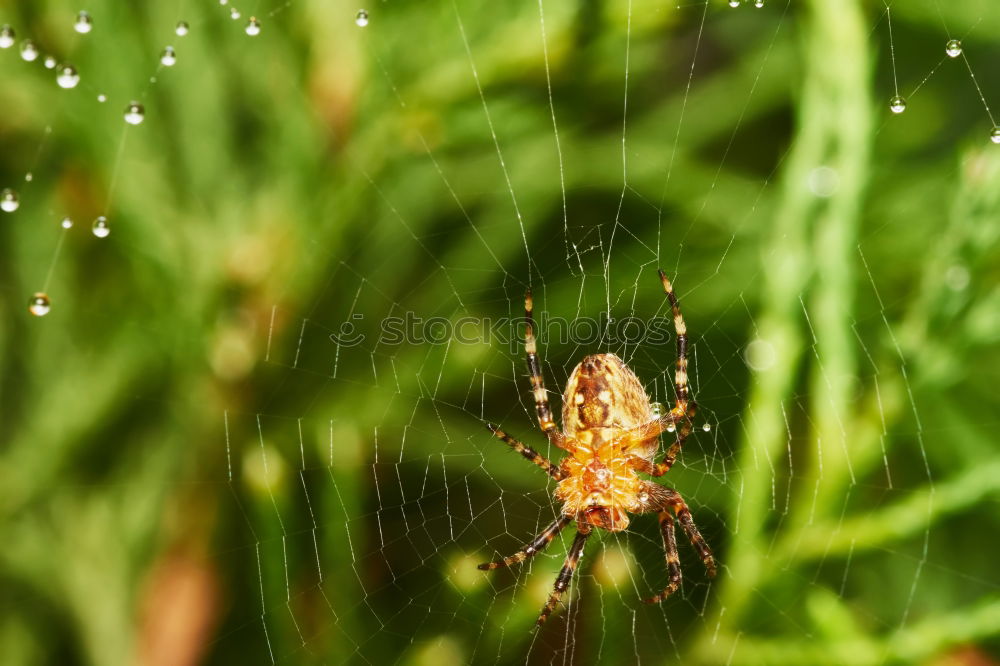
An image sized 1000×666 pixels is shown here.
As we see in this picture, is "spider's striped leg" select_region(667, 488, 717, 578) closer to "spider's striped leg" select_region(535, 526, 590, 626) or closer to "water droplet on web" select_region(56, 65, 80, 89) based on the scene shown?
"spider's striped leg" select_region(535, 526, 590, 626)

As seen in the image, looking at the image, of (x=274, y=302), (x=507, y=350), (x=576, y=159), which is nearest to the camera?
(x=274, y=302)

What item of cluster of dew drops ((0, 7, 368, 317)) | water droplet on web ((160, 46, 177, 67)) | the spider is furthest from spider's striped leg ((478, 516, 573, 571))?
water droplet on web ((160, 46, 177, 67))

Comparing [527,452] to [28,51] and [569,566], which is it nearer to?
[569,566]

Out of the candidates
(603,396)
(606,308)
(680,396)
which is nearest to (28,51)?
(606,308)

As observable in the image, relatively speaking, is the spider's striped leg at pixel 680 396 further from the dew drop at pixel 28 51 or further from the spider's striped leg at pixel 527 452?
the dew drop at pixel 28 51

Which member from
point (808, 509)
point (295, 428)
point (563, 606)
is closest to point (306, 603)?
point (295, 428)

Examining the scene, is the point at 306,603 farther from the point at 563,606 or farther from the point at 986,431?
the point at 986,431

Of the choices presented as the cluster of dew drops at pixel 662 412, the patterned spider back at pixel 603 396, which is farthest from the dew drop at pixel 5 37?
the cluster of dew drops at pixel 662 412
